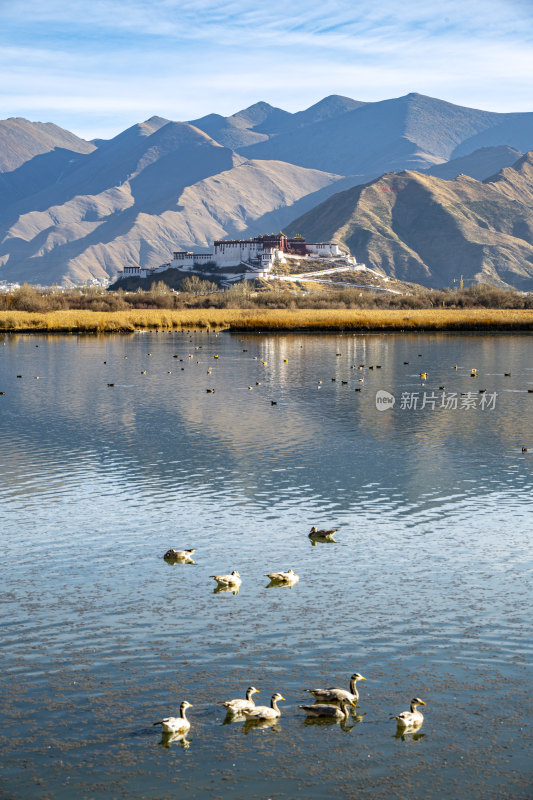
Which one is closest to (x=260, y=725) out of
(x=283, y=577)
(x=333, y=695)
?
(x=333, y=695)

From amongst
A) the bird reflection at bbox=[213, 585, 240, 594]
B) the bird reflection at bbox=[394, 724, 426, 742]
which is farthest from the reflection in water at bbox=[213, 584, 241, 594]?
the bird reflection at bbox=[394, 724, 426, 742]

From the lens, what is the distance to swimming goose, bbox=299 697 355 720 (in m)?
13.9

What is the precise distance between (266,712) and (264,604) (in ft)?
17.3

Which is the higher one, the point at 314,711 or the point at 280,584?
the point at 280,584

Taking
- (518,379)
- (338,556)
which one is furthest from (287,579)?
(518,379)

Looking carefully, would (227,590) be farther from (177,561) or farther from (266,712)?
(266,712)

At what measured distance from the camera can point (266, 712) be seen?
45.5 feet

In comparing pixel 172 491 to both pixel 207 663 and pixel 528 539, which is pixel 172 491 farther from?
pixel 207 663

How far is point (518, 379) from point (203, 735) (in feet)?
177

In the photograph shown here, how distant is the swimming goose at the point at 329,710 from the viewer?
45.8 ft

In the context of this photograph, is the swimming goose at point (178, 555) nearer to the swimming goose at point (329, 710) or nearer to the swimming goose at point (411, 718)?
the swimming goose at point (329, 710)

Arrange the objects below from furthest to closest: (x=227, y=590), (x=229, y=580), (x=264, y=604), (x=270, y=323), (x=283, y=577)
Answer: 1. (x=270, y=323)
2. (x=283, y=577)
3. (x=227, y=590)
4. (x=229, y=580)
5. (x=264, y=604)

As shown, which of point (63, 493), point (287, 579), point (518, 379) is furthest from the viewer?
point (518, 379)

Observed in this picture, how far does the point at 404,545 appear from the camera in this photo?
23375 millimetres
